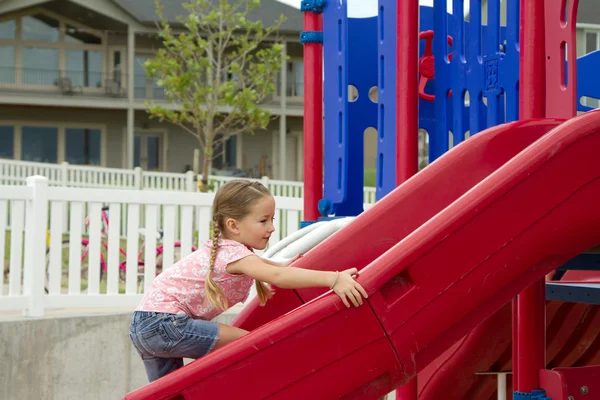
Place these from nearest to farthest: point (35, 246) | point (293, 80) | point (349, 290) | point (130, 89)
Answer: point (349, 290) → point (35, 246) → point (130, 89) → point (293, 80)

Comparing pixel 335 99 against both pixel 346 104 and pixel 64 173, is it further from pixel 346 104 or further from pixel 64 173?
pixel 64 173

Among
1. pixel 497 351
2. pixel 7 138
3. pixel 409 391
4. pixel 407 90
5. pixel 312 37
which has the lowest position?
pixel 409 391

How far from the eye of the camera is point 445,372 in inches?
165

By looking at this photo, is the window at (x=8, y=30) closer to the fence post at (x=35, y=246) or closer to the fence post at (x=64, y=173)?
the fence post at (x=64, y=173)

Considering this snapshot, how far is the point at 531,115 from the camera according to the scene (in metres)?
3.14

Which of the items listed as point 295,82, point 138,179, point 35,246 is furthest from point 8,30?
point 35,246

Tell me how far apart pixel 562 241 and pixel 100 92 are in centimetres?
2473

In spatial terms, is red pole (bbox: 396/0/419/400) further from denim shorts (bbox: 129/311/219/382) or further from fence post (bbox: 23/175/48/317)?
fence post (bbox: 23/175/48/317)

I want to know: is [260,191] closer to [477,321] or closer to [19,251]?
[477,321]

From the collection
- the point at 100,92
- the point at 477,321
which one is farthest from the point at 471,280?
the point at 100,92

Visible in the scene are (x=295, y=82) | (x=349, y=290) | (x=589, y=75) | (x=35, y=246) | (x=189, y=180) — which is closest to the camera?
(x=349, y=290)

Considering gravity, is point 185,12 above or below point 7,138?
above

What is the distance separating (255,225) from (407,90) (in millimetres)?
1085

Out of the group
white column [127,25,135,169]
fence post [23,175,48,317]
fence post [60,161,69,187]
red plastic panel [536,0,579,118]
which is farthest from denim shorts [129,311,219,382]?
white column [127,25,135,169]
